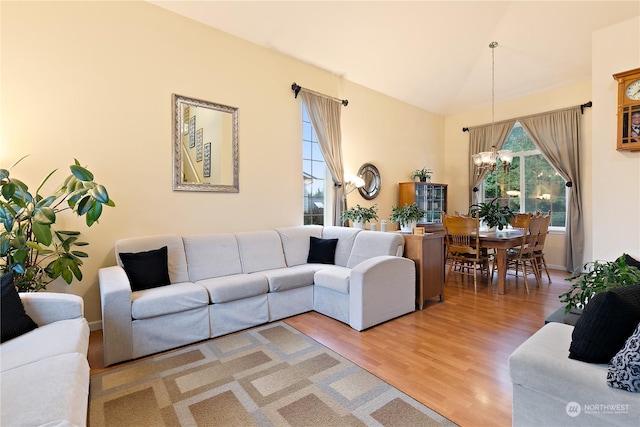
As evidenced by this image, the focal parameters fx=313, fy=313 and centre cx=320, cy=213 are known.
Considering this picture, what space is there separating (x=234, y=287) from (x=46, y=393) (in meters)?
1.70

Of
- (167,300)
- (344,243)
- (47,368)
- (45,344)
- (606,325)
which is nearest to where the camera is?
(606,325)

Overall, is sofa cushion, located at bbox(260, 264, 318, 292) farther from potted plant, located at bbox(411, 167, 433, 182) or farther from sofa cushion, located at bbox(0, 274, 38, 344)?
potted plant, located at bbox(411, 167, 433, 182)

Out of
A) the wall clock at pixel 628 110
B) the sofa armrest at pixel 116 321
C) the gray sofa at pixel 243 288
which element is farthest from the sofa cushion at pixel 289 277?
the wall clock at pixel 628 110

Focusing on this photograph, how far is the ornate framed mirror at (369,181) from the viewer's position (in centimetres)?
547

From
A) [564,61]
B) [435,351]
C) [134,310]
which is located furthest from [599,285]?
[564,61]

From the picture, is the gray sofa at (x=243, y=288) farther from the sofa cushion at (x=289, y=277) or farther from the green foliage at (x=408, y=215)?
the green foliage at (x=408, y=215)

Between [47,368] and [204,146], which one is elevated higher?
[204,146]

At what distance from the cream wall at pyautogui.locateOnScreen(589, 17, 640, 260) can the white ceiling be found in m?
0.20

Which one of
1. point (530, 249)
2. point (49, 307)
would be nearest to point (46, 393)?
point (49, 307)

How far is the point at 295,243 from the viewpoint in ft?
13.1

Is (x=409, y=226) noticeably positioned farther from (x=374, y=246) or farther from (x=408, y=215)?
(x=374, y=246)

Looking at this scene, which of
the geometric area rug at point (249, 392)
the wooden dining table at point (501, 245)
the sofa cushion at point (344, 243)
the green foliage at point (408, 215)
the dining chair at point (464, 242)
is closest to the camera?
the geometric area rug at point (249, 392)

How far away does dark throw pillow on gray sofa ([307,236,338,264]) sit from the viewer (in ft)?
12.9

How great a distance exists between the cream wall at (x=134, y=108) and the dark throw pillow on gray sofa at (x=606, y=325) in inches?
135
